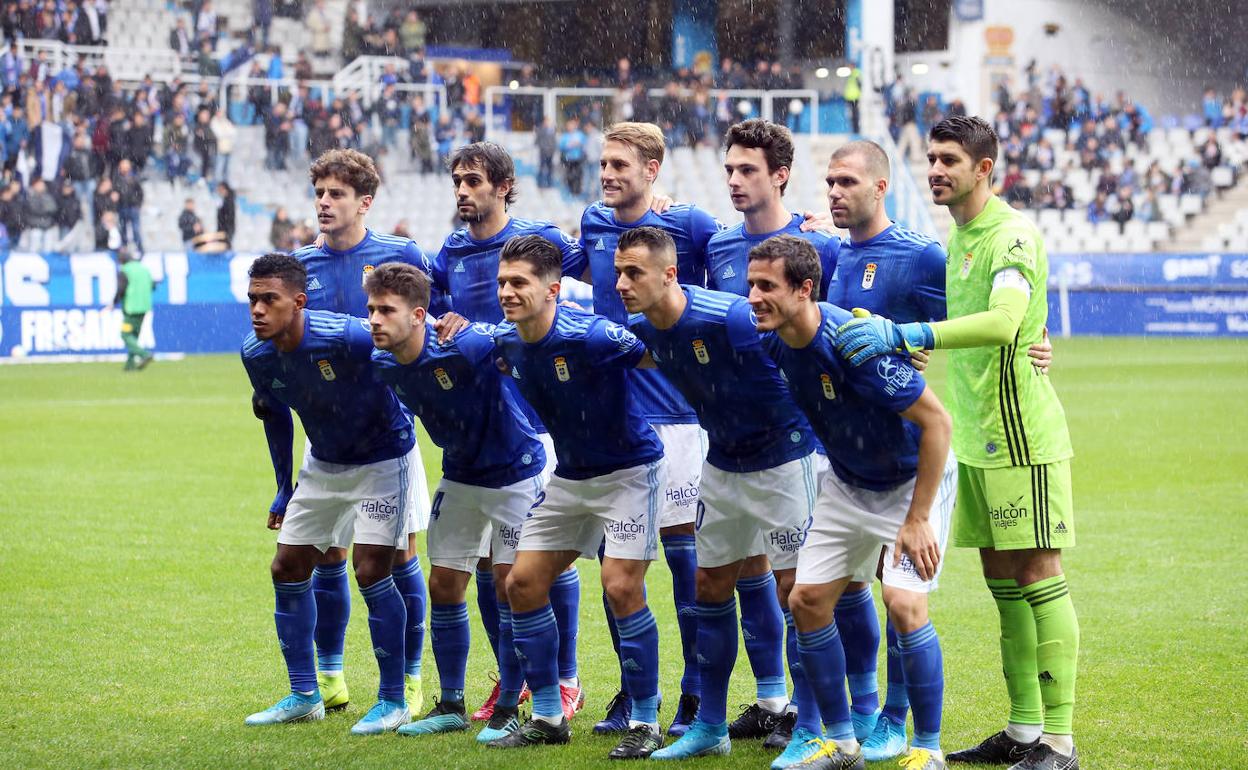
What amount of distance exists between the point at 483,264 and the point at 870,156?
6.09 feet

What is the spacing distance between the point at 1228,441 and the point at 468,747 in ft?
36.6

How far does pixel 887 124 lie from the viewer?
36.6m

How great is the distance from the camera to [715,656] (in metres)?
5.51

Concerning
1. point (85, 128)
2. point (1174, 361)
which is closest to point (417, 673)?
point (1174, 361)

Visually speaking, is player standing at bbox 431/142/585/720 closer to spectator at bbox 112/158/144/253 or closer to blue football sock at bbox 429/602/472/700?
blue football sock at bbox 429/602/472/700

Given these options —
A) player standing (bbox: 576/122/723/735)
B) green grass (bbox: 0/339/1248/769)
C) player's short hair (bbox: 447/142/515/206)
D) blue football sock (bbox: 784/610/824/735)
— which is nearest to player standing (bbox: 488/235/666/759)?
green grass (bbox: 0/339/1248/769)

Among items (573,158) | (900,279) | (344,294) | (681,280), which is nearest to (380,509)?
(344,294)

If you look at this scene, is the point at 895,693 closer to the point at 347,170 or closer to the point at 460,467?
the point at 460,467

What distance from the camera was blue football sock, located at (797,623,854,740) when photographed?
510cm

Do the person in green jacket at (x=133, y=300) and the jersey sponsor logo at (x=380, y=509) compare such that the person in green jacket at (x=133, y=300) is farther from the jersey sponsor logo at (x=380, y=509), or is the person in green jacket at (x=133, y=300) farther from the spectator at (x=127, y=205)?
the jersey sponsor logo at (x=380, y=509)

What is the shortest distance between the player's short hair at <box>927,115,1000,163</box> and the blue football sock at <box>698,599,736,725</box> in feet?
5.96

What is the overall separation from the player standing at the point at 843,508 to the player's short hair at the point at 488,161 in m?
1.76

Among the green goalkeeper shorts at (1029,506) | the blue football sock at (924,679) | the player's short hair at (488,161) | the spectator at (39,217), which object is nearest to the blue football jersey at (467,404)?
the player's short hair at (488,161)

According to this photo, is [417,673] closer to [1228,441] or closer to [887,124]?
[1228,441]
